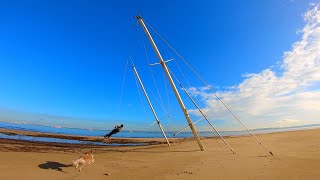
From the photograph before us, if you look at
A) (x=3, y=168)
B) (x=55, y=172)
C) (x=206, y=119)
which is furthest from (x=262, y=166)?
(x=3, y=168)

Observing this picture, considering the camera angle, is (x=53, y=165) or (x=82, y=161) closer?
(x=82, y=161)

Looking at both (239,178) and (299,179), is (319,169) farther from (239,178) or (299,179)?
(239,178)

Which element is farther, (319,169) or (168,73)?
(168,73)

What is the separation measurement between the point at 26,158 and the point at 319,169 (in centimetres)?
1641

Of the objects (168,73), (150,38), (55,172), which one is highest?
(150,38)

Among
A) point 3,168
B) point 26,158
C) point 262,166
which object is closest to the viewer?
point 3,168

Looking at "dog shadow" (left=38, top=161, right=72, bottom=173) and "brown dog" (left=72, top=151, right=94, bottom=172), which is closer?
"brown dog" (left=72, top=151, right=94, bottom=172)

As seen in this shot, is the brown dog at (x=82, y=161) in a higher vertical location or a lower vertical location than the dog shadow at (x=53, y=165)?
higher

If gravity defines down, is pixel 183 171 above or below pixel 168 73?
below

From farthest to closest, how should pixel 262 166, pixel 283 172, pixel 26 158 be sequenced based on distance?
pixel 26 158 → pixel 262 166 → pixel 283 172

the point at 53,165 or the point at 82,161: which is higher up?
the point at 82,161

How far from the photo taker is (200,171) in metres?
14.4

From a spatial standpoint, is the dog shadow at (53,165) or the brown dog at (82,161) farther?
the dog shadow at (53,165)

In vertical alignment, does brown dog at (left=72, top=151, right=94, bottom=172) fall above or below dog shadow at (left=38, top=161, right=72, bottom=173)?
above
